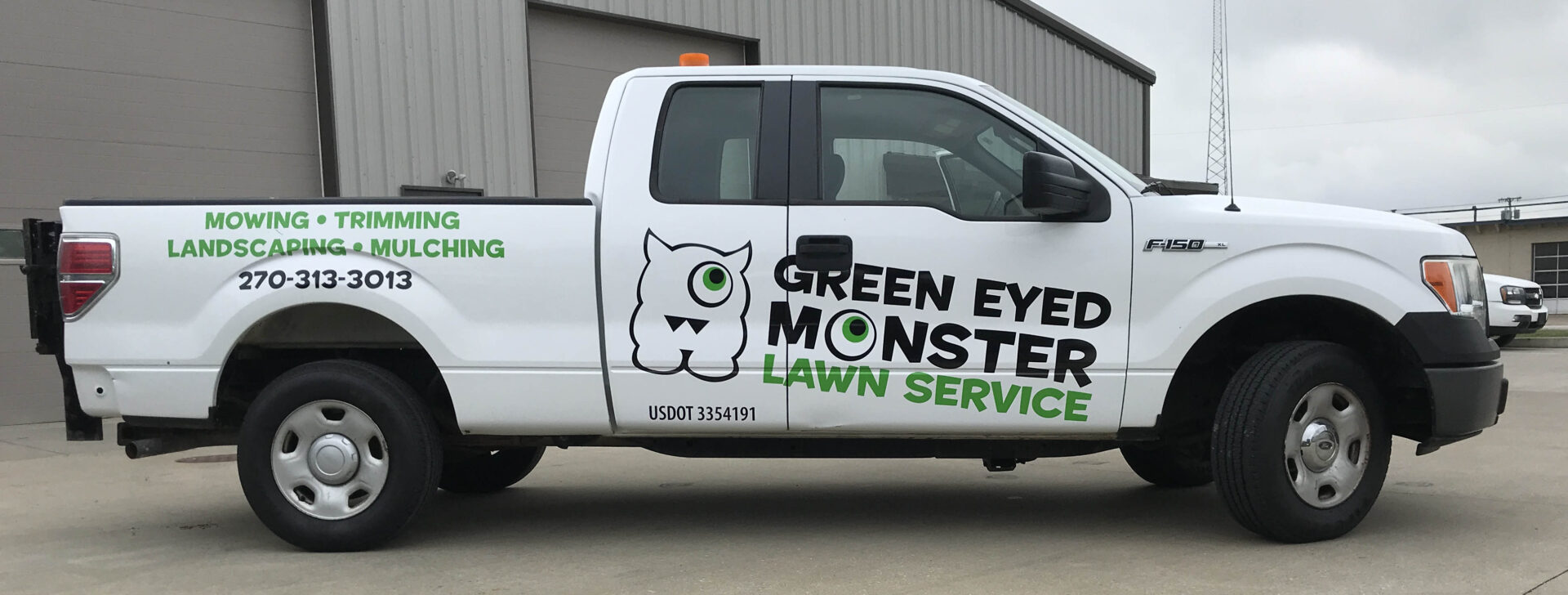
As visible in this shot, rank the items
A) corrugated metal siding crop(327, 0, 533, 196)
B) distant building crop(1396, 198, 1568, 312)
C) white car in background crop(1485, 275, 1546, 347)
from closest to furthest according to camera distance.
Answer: corrugated metal siding crop(327, 0, 533, 196), white car in background crop(1485, 275, 1546, 347), distant building crop(1396, 198, 1568, 312)

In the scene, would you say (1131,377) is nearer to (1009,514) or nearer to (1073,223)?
(1073,223)

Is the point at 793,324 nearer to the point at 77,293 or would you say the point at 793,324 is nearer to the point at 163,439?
the point at 163,439

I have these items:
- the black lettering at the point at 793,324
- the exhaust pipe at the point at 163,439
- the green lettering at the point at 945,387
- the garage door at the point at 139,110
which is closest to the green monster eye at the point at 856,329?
the black lettering at the point at 793,324

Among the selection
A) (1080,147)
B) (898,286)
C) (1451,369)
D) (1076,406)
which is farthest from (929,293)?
(1451,369)

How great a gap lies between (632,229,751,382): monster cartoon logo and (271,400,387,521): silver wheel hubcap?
3.78 ft

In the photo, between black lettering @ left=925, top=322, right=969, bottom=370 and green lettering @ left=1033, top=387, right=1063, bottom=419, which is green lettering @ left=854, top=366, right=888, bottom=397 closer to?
black lettering @ left=925, top=322, right=969, bottom=370

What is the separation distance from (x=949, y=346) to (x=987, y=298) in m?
0.24

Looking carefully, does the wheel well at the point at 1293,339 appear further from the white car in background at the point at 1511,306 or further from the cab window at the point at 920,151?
the white car in background at the point at 1511,306

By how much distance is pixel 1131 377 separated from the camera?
4508 mm

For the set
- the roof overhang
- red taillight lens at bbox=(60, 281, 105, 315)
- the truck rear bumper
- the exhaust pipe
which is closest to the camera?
the truck rear bumper

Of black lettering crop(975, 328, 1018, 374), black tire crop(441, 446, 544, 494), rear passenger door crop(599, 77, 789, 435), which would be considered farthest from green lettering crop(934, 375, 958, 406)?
black tire crop(441, 446, 544, 494)

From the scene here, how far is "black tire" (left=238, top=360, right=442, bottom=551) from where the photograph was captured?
456 centimetres

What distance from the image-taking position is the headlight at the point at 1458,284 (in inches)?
179

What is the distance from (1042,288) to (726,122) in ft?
4.73
